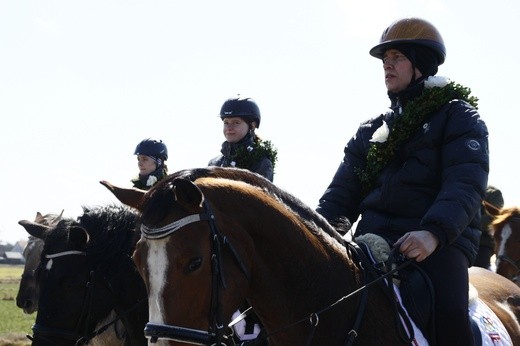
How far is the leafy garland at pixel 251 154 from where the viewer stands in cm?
923

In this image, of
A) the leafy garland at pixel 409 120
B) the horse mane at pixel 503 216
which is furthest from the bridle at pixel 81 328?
the horse mane at pixel 503 216

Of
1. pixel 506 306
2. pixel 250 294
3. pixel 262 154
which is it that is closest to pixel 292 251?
pixel 250 294

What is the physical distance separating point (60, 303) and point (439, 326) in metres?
3.84

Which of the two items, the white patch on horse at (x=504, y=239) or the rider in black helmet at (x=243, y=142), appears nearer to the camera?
the rider in black helmet at (x=243, y=142)

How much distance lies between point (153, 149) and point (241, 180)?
7063 mm

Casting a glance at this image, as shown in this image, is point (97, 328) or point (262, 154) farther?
point (262, 154)

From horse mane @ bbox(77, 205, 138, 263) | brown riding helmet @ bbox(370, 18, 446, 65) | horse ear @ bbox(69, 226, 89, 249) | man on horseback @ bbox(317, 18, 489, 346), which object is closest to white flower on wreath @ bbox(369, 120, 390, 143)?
man on horseback @ bbox(317, 18, 489, 346)

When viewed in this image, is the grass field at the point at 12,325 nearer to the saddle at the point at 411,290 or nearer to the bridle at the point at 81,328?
the bridle at the point at 81,328

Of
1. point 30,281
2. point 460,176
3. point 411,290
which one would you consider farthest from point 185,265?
point 30,281

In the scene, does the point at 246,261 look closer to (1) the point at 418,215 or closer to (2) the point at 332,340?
(2) the point at 332,340

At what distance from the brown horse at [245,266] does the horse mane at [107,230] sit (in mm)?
2966

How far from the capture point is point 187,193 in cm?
418

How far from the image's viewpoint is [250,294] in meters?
4.62

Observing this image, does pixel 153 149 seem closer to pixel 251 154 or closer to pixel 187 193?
pixel 251 154
